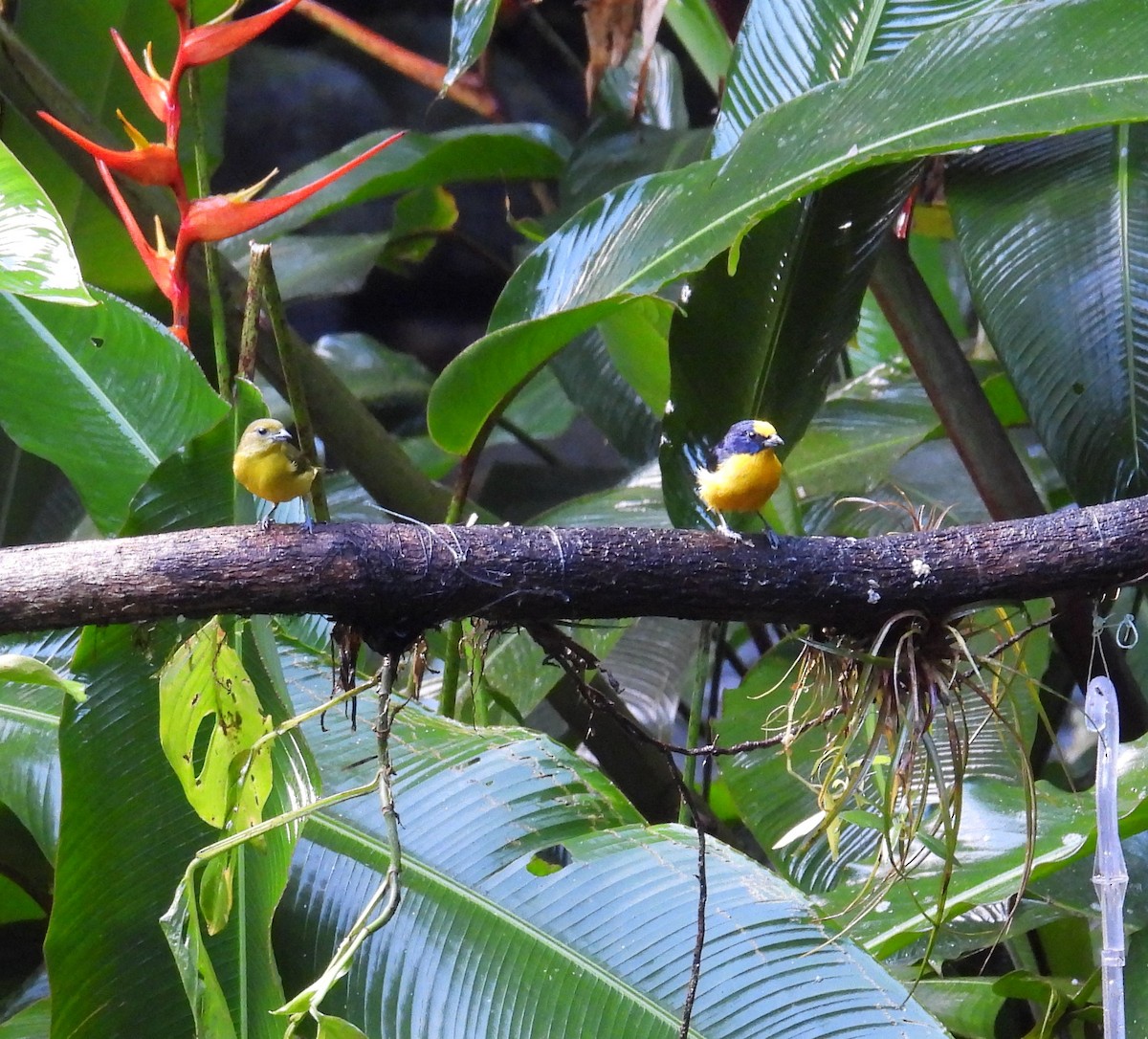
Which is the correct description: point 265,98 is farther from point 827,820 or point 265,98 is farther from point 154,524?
point 827,820

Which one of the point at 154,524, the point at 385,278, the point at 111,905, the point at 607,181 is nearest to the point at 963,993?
the point at 111,905

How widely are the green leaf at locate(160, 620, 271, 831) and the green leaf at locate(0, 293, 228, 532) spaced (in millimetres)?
416

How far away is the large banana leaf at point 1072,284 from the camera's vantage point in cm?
131

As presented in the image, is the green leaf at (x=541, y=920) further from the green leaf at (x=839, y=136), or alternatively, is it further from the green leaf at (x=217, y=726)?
the green leaf at (x=839, y=136)

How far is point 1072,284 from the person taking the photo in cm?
137

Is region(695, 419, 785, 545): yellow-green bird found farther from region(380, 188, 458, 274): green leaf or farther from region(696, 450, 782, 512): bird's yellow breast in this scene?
region(380, 188, 458, 274): green leaf

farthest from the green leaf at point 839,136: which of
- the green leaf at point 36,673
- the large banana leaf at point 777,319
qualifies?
the green leaf at point 36,673

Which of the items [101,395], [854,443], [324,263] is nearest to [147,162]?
[101,395]

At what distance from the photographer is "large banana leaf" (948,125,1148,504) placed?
1.31 meters

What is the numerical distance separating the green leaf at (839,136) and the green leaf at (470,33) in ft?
0.98

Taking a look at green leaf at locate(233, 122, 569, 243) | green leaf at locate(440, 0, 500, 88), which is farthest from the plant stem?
green leaf at locate(233, 122, 569, 243)

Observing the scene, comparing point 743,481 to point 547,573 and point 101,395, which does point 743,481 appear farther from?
point 101,395

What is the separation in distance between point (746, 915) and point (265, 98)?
4.07m

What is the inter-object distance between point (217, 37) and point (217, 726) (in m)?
0.62
